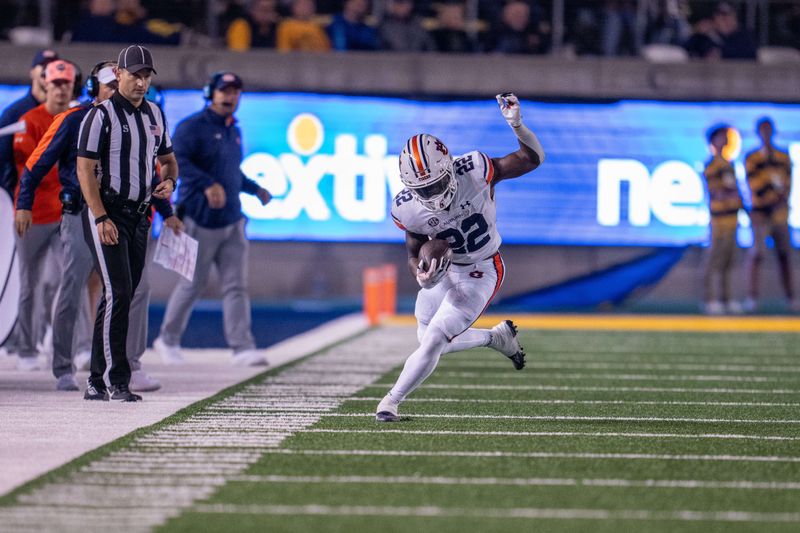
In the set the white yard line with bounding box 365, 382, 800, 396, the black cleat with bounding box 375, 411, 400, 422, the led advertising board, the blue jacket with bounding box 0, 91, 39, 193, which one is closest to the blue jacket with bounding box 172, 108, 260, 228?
the blue jacket with bounding box 0, 91, 39, 193

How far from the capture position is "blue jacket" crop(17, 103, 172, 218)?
7.61 m

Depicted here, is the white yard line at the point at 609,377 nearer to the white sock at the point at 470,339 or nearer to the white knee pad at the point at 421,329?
the white sock at the point at 470,339

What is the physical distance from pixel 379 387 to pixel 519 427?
195 cm

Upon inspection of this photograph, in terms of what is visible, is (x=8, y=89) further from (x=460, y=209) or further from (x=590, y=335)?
(x=460, y=209)

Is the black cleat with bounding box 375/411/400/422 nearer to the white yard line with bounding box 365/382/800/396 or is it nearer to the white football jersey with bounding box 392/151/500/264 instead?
the white football jersey with bounding box 392/151/500/264

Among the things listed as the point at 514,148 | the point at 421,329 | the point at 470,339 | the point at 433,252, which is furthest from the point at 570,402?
the point at 514,148

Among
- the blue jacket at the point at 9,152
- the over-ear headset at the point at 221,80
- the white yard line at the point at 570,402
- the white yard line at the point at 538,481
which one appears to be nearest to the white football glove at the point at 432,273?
the white yard line at the point at 570,402

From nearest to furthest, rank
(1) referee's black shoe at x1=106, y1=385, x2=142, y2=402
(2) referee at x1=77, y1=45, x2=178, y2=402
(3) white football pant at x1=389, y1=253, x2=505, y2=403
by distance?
(3) white football pant at x1=389, y1=253, x2=505, y2=403 < (2) referee at x1=77, y1=45, x2=178, y2=402 < (1) referee's black shoe at x1=106, y1=385, x2=142, y2=402

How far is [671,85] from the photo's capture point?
55.2ft

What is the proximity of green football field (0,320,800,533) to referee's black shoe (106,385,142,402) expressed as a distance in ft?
1.40

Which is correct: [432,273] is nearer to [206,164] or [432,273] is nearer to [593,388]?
[593,388]

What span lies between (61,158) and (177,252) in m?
0.84

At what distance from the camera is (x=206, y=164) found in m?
9.40

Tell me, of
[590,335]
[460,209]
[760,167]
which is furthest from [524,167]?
[760,167]
